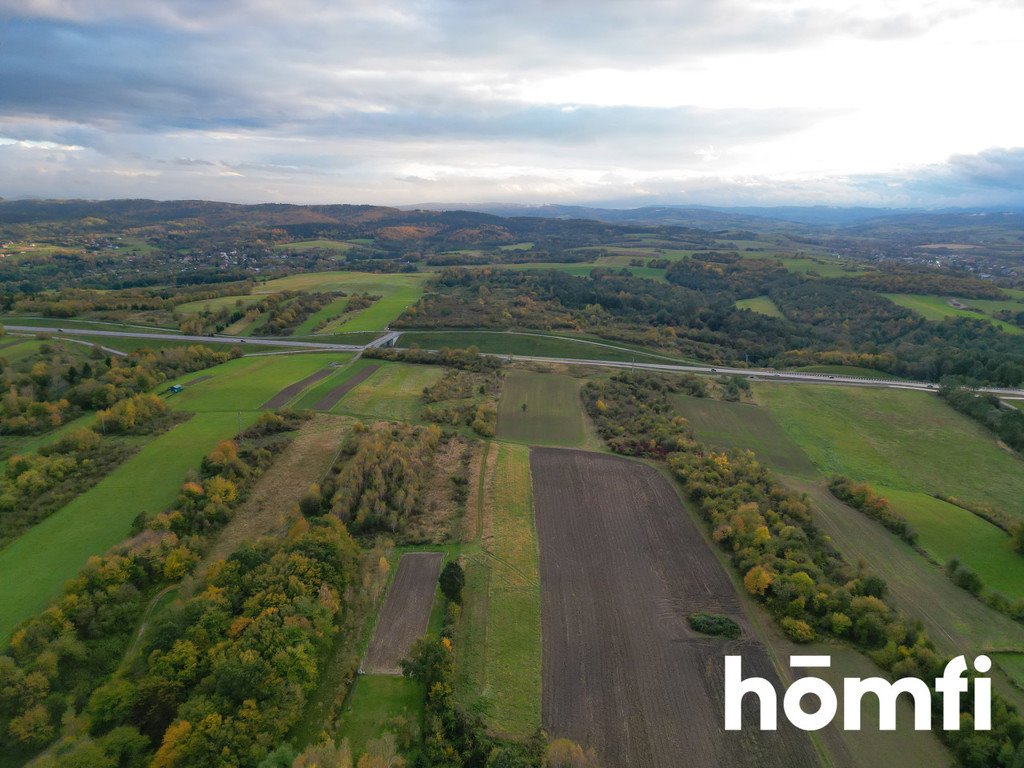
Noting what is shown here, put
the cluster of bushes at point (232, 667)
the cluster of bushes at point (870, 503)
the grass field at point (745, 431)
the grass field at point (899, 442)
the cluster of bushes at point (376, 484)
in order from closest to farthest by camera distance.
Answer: the cluster of bushes at point (232, 667), the cluster of bushes at point (376, 484), the cluster of bushes at point (870, 503), the grass field at point (899, 442), the grass field at point (745, 431)

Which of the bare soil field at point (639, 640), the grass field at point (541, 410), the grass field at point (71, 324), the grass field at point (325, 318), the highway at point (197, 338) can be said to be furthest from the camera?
the grass field at point (325, 318)

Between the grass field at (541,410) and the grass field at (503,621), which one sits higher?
the grass field at (541,410)

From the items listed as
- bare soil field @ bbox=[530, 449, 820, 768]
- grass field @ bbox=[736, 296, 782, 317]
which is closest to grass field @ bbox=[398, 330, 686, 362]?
bare soil field @ bbox=[530, 449, 820, 768]

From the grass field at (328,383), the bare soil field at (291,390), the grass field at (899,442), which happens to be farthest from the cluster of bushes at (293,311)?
the grass field at (899,442)

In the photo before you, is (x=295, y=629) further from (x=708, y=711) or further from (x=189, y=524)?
(x=708, y=711)

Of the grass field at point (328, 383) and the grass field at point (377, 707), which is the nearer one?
the grass field at point (377, 707)

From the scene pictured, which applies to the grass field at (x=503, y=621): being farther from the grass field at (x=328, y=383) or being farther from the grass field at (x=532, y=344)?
the grass field at (x=532, y=344)

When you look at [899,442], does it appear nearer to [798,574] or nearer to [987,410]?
[987,410]
